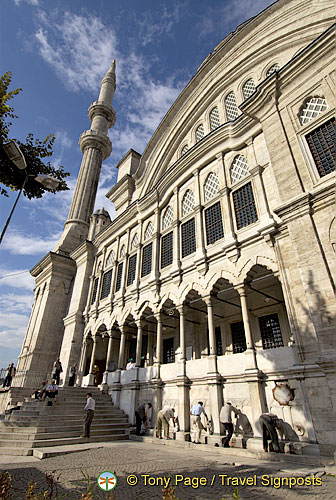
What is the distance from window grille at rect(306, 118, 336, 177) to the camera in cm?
961

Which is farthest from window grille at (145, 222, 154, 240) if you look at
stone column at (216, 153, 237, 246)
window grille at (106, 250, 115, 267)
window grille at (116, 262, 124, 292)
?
stone column at (216, 153, 237, 246)

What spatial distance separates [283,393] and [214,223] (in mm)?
7907

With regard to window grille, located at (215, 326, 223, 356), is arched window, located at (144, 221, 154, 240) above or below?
above

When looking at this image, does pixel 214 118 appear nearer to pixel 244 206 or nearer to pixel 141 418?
pixel 244 206

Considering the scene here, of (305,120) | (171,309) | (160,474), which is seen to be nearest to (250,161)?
(305,120)

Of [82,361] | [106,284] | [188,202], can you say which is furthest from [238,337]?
[82,361]

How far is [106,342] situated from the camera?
21406mm

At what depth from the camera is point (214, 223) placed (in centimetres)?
1387

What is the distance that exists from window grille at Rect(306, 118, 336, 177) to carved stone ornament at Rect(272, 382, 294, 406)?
7.04 m

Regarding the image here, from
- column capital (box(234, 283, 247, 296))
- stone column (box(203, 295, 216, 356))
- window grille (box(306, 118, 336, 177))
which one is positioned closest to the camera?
window grille (box(306, 118, 336, 177))

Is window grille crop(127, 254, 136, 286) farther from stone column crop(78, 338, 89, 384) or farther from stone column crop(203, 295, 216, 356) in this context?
stone column crop(203, 295, 216, 356)

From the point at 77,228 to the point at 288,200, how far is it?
24032 mm

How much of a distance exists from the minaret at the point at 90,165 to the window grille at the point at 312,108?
892 inches

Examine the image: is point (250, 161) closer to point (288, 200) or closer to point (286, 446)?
point (288, 200)
